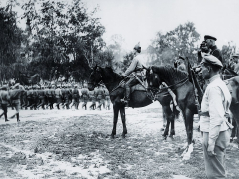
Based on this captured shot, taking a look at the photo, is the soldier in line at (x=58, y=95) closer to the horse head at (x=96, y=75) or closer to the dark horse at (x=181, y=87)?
the horse head at (x=96, y=75)

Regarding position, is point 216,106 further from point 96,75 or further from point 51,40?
point 51,40

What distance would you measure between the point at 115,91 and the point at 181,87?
3061 millimetres

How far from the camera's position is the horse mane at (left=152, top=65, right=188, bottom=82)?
290 inches

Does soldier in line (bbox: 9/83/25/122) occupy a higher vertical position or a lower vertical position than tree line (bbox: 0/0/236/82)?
A: lower

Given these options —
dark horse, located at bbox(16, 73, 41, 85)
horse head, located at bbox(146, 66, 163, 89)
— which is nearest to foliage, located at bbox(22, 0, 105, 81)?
dark horse, located at bbox(16, 73, 41, 85)

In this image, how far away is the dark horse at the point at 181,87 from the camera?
22.8 feet

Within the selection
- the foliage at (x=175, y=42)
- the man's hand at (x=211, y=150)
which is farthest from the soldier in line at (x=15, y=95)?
the foliage at (x=175, y=42)

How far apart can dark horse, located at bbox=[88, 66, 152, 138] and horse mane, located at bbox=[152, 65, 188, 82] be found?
1883mm

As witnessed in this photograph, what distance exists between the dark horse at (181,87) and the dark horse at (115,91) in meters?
1.73

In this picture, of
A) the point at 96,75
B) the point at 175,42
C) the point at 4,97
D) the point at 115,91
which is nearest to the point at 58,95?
the point at 4,97

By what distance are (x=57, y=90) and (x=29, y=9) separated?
1198cm

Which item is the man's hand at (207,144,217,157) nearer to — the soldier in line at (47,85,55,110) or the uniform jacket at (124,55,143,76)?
the uniform jacket at (124,55,143,76)

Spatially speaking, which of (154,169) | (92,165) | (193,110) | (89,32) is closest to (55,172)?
(92,165)

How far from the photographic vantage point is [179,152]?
6.99 metres
